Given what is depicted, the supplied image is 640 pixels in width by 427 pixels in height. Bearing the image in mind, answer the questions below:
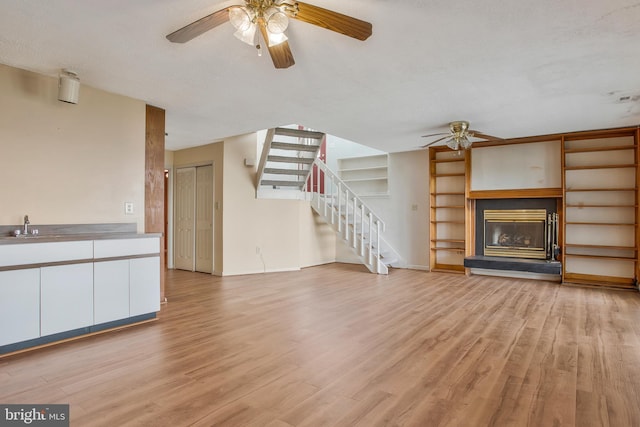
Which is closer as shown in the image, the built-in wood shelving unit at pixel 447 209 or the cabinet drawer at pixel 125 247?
the cabinet drawer at pixel 125 247

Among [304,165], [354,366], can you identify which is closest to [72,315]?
[354,366]

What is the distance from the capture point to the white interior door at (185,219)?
6.60 m

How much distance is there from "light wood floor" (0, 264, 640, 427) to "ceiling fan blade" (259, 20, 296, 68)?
2.22 m

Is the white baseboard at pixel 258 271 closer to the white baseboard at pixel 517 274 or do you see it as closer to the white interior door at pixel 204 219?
the white interior door at pixel 204 219

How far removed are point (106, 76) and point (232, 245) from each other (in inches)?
137

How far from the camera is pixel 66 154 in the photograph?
3252 millimetres

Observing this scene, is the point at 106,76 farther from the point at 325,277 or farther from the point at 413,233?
the point at 413,233

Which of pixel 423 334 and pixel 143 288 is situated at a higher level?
pixel 143 288

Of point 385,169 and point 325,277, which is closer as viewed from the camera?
point 325,277

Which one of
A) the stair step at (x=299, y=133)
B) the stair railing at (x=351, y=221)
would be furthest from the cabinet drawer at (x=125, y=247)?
the stair railing at (x=351, y=221)

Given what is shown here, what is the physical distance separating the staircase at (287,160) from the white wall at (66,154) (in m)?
2.30

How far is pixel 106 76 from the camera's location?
3141 millimetres

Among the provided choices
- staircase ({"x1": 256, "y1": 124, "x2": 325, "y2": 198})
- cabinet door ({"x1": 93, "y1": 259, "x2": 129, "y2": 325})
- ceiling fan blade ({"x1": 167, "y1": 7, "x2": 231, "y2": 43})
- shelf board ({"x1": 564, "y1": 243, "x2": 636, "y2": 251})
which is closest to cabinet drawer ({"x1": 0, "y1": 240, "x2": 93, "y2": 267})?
cabinet door ({"x1": 93, "y1": 259, "x2": 129, "y2": 325})

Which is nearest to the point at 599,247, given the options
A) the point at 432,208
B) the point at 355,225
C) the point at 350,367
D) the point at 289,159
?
the point at 432,208
